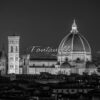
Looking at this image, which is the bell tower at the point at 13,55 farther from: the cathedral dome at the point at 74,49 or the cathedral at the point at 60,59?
the cathedral dome at the point at 74,49

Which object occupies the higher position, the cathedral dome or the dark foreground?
the cathedral dome

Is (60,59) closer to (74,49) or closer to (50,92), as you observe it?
(74,49)

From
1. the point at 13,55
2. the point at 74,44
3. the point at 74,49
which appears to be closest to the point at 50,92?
the point at 13,55

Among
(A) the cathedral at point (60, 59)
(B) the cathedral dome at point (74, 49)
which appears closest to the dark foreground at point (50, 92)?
Answer: (A) the cathedral at point (60, 59)

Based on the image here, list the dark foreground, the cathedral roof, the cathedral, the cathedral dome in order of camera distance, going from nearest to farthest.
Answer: the dark foreground < the cathedral < the cathedral dome < the cathedral roof

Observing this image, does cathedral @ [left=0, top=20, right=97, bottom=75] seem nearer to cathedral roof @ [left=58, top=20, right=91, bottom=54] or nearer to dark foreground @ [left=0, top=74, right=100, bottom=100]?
cathedral roof @ [left=58, top=20, right=91, bottom=54]

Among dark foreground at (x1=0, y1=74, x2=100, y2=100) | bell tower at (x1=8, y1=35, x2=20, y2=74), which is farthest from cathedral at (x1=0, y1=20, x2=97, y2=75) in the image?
dark foreground at (x1=0, y1=74, x2=100, y2=100)

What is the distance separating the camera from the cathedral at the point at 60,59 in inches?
6191

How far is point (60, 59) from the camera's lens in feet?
527

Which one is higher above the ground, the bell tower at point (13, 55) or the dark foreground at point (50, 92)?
the bell tower at point (13, 55)

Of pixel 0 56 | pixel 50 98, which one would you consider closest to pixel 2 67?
pixel 0 56

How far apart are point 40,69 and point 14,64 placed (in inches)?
143

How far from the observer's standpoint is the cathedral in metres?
157

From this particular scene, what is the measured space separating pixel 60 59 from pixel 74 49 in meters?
2.35
